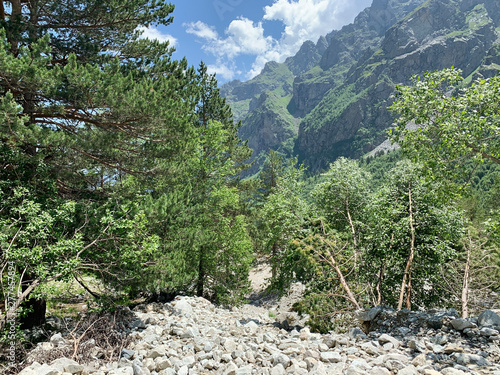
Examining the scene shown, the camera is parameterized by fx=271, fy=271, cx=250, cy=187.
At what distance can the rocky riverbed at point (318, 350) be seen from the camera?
4.84m

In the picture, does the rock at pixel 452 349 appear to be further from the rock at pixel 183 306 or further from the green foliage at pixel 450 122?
the rock at pixel 183 306

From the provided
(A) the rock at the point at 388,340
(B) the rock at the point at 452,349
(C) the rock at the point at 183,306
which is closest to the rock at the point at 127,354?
(C) the rock at the point at 183,306

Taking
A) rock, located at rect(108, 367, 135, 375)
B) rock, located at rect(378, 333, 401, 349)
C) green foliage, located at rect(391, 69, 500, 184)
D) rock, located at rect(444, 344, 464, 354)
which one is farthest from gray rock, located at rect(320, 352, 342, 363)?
green foliage, located at rect(391, 69, 500, 184)

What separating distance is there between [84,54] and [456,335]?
13.1 metres

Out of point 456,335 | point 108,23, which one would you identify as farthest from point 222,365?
point 108,23

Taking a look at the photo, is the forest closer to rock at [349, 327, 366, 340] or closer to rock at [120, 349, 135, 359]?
rock at [349, 327, 366, 340]

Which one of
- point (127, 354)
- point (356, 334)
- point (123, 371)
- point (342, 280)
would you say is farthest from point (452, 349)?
point (127, 354)

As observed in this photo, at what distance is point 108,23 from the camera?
30.5 feet

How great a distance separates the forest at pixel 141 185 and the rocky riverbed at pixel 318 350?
1428 mm

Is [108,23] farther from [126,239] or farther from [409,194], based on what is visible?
[409,194]

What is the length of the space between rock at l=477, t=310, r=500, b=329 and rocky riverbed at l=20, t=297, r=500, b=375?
0.06 ft

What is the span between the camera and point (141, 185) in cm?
1014

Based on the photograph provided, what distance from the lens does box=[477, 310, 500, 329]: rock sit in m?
5.83

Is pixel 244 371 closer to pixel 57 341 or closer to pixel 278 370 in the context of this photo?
pixel 278 370
